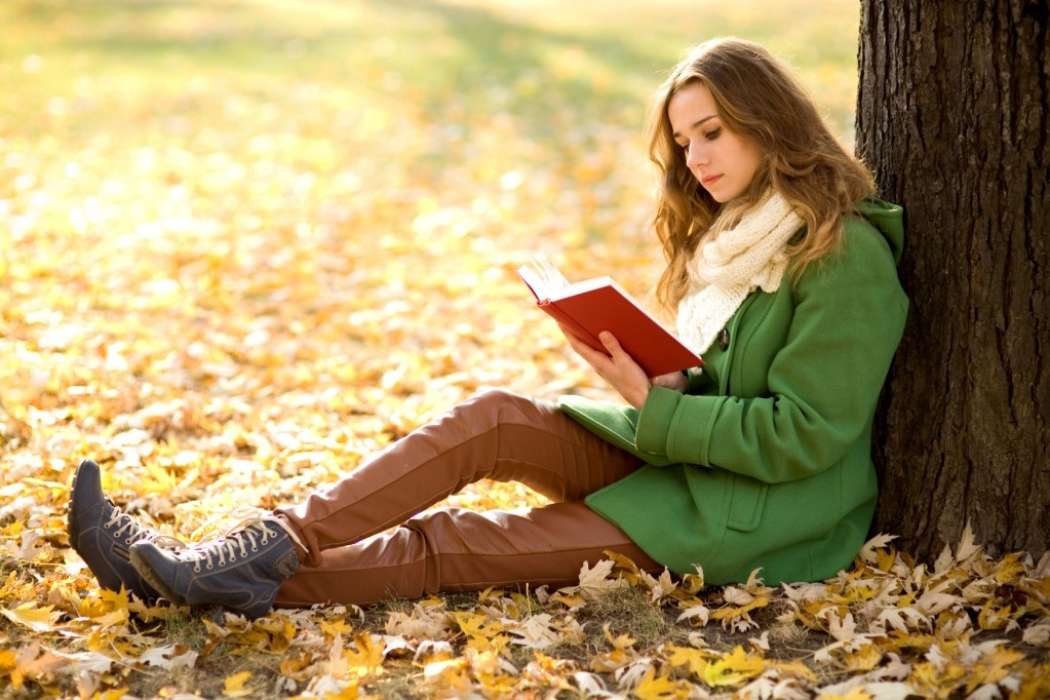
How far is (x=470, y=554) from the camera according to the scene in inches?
118

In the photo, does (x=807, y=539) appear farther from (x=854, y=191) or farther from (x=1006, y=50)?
(x=1006, y=50)

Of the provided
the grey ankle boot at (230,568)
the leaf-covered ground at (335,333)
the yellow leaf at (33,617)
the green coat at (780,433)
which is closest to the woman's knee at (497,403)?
the green coat at (780,433)

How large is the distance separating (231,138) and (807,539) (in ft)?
24.0

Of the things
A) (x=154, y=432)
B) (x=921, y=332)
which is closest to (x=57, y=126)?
(x=154, y=432)

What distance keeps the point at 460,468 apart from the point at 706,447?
665 mm

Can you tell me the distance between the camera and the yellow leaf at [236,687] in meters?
2.59

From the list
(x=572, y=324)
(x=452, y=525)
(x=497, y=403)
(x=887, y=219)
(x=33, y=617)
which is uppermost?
(x=887, y=219)

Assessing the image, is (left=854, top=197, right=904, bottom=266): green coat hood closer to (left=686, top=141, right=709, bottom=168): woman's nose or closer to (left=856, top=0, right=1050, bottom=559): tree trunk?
(left=856, top=0, right=1050, bottom=559): tree trunk

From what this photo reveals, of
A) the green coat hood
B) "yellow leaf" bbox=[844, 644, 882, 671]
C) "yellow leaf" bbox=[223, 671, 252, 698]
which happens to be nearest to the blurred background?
the green coat hood

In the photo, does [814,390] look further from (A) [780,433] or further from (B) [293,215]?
(B) [293,215]

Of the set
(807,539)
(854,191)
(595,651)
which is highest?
(854,191)

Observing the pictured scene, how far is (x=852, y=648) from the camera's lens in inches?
105

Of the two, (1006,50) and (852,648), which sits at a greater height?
(1006,50)

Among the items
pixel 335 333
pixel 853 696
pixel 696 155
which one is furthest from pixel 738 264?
pixel 335 333
